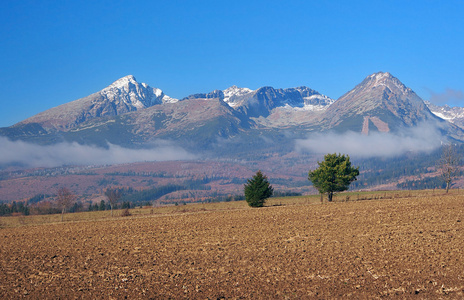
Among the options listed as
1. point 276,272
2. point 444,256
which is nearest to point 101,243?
point 276,272

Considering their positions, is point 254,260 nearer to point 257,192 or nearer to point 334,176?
point 257,192

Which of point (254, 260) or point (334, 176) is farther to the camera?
point (334, 176)

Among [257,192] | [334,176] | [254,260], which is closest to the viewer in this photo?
[254,260]

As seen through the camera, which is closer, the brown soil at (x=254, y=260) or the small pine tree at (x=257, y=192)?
the brown soil at (x=254, y=260)

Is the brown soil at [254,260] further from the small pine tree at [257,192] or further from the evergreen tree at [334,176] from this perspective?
the small pine tree at [257,192]

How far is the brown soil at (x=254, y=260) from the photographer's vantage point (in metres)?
25.7

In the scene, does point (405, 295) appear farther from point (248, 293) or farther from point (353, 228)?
point (353, 228)

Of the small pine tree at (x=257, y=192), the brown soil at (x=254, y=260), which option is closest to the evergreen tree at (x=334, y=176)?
the small pine tree at (x=257, y=192)

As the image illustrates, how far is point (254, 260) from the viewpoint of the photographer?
3253cm

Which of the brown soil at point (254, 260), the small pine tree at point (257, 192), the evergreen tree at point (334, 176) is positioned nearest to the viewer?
the brown soil at point (254, 260)

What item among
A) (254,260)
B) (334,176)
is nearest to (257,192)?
(334,176)

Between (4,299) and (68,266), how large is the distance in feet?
27.1

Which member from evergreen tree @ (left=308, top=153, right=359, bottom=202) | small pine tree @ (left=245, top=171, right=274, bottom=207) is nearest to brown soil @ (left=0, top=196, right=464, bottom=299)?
evergreen tree @ (left=308, top=153, right=359, bottom=202)

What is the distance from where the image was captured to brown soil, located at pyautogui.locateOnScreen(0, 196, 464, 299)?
84.4ft
